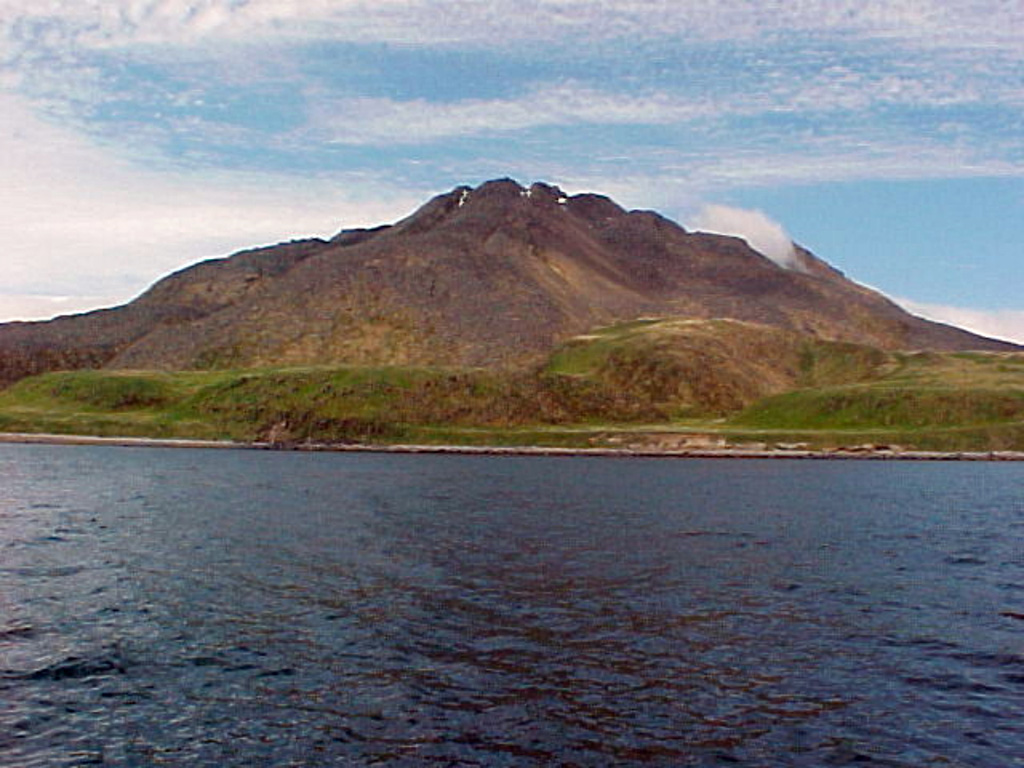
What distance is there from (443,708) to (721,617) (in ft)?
55.7

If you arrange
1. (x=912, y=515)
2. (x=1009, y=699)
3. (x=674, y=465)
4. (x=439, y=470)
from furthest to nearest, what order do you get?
(x=674, y=465) → (x=439, y=470) → (x=912, y=515) → (x=1009, y=699)

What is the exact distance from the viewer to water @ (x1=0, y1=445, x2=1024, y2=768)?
2638 centimetres

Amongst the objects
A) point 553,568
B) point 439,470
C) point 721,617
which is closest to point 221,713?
point 721,617

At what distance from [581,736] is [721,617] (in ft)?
55.1

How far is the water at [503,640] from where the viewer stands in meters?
26.4

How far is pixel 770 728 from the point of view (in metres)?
27.6

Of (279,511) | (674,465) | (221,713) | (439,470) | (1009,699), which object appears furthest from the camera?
(674,465)

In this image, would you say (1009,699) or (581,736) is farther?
(1009,699)

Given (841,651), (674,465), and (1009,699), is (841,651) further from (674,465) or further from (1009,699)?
(674,465)

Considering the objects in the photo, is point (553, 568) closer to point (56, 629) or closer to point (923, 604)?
point (923, 604)

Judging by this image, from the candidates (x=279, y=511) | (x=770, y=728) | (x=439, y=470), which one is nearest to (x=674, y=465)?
(x=439, y=470)

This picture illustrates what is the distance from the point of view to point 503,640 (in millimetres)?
37000

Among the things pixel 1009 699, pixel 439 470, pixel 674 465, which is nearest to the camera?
pixel 1009 699

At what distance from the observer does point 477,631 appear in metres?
38.5
